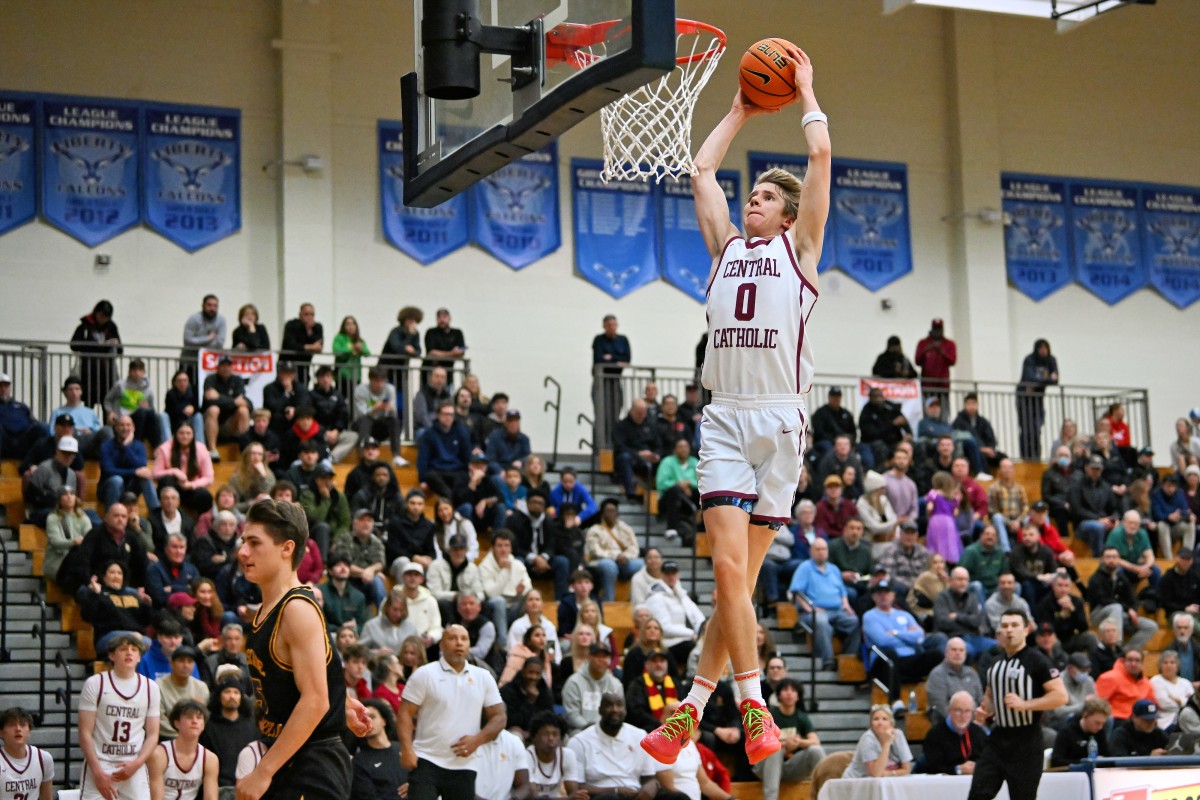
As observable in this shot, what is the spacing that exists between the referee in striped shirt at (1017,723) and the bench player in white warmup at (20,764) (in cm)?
685

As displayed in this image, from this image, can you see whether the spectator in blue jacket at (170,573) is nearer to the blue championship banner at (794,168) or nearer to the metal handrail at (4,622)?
the metal handrail at (4,622)

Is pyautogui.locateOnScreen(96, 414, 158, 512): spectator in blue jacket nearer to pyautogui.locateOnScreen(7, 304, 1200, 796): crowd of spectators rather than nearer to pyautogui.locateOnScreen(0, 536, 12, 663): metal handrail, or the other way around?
pyautogui.locateOnScreen(7, 304, 1200, 796): crowd of spectators

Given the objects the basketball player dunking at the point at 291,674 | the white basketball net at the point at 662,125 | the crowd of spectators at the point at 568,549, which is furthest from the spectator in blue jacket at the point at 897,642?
the basketball player dunking at the point at 291,674

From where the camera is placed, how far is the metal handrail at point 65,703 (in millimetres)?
13602

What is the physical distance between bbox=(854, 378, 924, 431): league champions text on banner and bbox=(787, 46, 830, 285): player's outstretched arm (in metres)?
16.4

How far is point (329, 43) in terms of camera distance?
77.2 feet

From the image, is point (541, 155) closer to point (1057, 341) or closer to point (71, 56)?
point (71, 56)

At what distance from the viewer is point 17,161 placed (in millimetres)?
21891

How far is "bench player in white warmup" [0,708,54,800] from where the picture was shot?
12.4m

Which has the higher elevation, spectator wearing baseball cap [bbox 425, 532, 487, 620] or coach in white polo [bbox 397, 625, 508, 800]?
spectator wearing baseball cap [bbox 425, 532, 487, 620]

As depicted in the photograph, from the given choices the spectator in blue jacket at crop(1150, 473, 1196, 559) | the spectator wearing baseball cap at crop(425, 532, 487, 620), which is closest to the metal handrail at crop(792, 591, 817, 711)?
the spectator wearing baseball cap at crop(425, 532, 487, 620)

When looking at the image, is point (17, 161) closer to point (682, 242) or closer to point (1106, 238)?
point (682, 242)

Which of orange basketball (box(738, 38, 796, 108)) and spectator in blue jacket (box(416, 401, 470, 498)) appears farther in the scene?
spectator in blue jacket (box(416, 401, 470, 498))

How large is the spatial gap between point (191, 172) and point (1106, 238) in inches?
581
